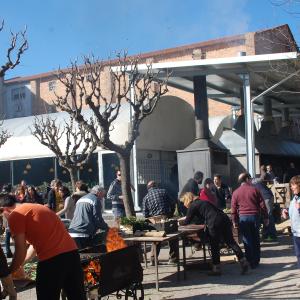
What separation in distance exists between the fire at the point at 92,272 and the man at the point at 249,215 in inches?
147

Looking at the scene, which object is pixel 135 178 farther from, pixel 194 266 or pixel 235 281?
pixel 235 281

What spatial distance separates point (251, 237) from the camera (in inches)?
388

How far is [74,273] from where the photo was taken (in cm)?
520

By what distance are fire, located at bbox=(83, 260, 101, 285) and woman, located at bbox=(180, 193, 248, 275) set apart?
2942 mm

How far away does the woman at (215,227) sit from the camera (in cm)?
936

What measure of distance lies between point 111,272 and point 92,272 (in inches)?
20.2

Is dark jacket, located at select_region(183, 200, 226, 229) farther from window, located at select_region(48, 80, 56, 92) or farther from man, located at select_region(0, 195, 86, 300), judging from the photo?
window, located at select_region(48, 80, 56, 92)

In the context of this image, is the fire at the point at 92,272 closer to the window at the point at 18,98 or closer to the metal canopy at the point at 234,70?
the metal canopy at the point at 234,70

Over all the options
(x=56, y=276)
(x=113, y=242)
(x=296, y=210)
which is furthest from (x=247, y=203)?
(x=56, y=276)

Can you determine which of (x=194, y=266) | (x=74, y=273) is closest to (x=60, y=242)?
(x=74, y=273)

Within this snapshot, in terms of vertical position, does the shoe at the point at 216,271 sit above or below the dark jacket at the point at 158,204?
below

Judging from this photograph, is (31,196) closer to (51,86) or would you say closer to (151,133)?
(151,133)

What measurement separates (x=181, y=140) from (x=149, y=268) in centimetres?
1645

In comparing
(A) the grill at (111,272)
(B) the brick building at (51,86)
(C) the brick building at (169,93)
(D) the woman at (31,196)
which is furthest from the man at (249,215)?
(B) the brick building at (51,86)
